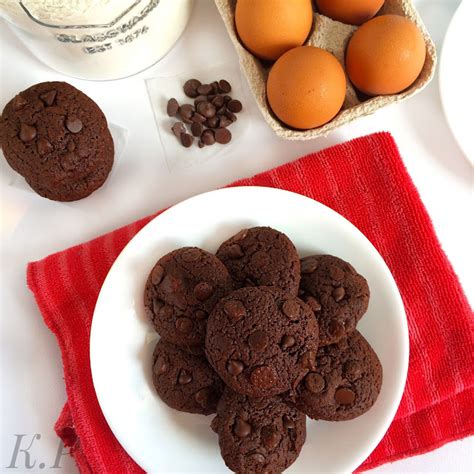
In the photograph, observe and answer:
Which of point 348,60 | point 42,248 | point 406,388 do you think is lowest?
point 406,388

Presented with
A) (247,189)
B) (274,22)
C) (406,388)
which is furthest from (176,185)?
(406,388)

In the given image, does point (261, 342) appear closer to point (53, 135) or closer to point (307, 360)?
point (307, 360)

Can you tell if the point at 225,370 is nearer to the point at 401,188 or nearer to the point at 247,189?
the point at 247,189

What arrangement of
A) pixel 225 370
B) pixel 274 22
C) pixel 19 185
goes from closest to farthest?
pixel 225 370 → pixel 274 22 → pixel 19 185

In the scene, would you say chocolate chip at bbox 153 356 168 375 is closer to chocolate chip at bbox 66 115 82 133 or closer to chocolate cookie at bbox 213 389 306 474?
chocolate cookie at bbox 213 389 306 474

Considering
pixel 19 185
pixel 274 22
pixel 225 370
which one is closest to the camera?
pixel 225 370

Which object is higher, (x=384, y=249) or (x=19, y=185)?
(x=19, y=185)

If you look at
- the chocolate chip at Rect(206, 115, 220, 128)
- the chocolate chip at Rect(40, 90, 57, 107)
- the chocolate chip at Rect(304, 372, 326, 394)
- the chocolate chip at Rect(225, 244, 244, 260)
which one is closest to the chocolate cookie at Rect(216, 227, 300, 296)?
the chocolate chip at Rect(225, 244, 244, 260)
